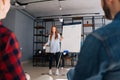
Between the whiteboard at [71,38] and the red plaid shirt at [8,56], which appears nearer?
the red plaid shirt at [8,56]

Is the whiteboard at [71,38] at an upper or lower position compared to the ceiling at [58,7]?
lower

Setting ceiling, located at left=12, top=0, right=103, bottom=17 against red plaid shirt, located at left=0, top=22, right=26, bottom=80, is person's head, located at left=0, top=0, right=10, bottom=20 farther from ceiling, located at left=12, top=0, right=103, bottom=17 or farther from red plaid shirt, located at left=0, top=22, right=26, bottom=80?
ceiling, located at left=12, top=0, right=103, bottom=17

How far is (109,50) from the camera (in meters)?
0.63

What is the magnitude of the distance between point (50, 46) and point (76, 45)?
A: 111cm

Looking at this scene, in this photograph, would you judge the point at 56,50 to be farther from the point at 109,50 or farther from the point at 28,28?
the point at 109,50

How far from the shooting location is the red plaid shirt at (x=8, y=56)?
0.60 metres

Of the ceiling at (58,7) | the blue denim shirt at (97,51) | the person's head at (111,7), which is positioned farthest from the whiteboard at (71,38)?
the blue denim shirt at (97,51)

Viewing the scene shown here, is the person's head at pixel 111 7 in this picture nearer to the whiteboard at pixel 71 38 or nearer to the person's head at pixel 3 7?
the person's head at pixel 3 7

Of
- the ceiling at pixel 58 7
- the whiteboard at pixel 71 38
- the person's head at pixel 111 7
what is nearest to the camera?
the person's head at pixel 111 7

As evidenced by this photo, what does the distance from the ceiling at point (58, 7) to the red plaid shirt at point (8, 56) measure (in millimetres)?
7725

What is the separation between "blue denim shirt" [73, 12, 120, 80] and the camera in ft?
2.08

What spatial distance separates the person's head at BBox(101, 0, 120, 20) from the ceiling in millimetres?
7627

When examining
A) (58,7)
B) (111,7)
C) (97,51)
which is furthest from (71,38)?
(97,51)

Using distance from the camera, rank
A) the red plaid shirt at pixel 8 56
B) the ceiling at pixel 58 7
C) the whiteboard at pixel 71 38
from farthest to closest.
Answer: the ceiling at pixel 58 7, the whiteboard at pixel 71 38, the red plaid shirt at pixel 8 56
